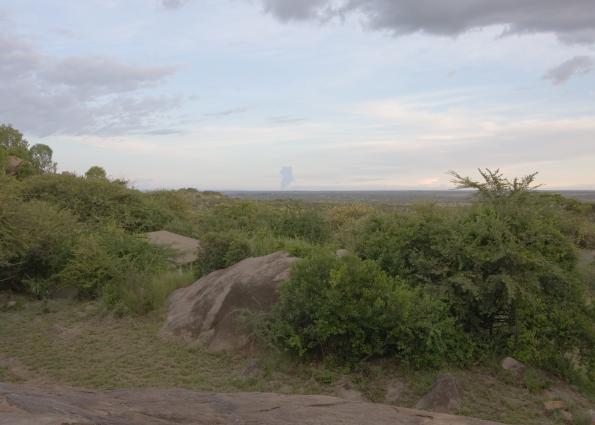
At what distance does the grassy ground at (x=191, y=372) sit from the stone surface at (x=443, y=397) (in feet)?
0.41

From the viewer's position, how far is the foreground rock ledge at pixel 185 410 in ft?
12.8

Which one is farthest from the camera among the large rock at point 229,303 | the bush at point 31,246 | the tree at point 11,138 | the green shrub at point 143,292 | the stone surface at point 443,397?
the tree at point 11,138

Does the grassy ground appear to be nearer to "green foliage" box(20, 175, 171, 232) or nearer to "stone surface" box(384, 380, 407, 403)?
"stone surface" box(384, 380, 407, 403)

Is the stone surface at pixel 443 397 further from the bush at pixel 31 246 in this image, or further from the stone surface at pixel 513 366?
the bush at pixel 31 246

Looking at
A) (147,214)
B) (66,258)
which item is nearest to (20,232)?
(66,258)

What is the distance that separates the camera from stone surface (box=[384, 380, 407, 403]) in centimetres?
702

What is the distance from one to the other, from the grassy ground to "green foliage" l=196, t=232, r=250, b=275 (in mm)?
1898

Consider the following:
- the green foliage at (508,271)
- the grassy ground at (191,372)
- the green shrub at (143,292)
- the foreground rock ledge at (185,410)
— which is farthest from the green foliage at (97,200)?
the foreground rock ledge at (185,410)

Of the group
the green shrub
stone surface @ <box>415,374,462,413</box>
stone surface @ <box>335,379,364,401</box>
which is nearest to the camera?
stone surface @ <box>415,374,462,413</box>

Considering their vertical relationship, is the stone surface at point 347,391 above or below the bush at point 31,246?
below

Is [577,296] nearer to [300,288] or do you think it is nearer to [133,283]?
[300,288]

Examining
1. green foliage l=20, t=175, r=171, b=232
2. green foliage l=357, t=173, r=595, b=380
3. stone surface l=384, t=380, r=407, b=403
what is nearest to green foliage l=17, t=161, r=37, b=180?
green foliage l=20, t=175, r=171, b=232

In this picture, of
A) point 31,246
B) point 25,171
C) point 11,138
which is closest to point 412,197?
point 31,246

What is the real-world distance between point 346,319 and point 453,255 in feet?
6.35
